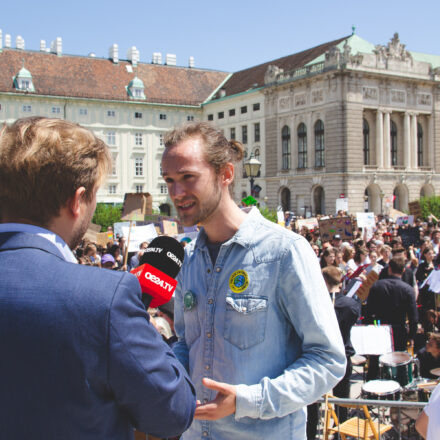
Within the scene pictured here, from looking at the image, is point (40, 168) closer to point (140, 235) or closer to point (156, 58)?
point (140, 235)

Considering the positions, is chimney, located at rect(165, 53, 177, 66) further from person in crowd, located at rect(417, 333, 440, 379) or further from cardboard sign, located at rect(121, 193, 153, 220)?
person in crowd, located at rect(417, 333, 440, 379)

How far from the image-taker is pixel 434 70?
2137 inches

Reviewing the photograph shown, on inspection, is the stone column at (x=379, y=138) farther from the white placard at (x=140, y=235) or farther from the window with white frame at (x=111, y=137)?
the white placard at (x=140, y=235)

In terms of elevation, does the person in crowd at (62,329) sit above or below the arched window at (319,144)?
below

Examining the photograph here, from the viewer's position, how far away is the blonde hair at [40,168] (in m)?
1.60

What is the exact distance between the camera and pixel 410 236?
1720 centimetres

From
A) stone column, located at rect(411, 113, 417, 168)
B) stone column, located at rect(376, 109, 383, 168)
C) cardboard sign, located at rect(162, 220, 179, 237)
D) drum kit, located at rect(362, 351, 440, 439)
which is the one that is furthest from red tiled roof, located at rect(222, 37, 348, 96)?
drum kit, located at rect(362, 351, 440, 439)

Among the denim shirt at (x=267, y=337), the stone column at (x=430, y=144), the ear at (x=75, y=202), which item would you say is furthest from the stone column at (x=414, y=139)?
the ear at (x=75, y=202)

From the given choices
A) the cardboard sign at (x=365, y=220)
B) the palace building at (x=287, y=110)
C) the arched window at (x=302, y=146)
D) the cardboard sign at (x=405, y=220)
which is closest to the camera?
the cardboard sign at (x=365, y=220)

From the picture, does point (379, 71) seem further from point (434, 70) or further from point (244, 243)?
point (244, 243)

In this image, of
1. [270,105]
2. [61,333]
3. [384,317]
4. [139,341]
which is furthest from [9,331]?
[270,105]

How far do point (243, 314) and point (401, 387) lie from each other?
4.66m

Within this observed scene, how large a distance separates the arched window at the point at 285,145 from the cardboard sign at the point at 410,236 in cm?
3853

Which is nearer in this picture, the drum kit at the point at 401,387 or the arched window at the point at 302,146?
the drum kit at the point at 401,387
